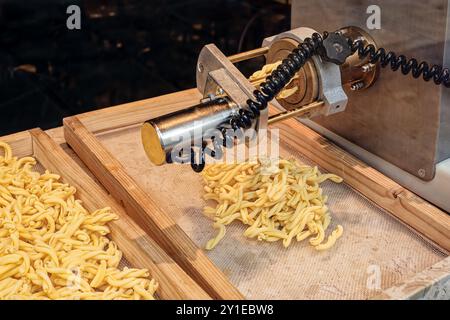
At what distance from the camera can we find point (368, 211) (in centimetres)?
146

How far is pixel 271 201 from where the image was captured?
4.69ft

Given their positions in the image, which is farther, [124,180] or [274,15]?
[274,15]

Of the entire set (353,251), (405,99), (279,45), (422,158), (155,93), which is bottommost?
(155,93)

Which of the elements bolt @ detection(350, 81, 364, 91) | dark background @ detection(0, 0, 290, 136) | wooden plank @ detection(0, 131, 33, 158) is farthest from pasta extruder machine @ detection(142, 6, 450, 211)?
dark background @ detection(0, 0, 290, 136)

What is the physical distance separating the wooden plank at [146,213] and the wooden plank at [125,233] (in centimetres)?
3

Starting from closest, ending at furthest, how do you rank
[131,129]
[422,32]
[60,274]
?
[60,274]
[422,32]
[131,129]

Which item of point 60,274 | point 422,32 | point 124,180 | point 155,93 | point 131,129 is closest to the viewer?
point 60,274

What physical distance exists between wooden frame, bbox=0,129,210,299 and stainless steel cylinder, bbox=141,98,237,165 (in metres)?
0.19

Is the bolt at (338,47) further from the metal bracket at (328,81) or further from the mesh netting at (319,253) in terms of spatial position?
the mesh netting at (319,253)

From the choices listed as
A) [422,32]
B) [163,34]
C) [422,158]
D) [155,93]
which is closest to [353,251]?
[422,158]

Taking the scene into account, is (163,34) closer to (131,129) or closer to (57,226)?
(131,129)

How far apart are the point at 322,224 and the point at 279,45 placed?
0.41 m

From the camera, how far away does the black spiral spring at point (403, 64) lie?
1.32m

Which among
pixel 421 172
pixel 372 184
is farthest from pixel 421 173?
pixel 372 184
